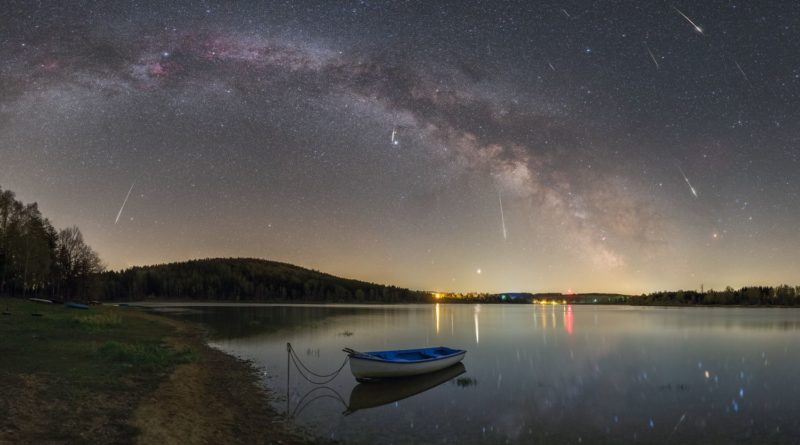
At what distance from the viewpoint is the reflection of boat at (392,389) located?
77.7 feet

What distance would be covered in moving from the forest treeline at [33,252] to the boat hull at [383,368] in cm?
7869

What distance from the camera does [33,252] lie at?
8256 cm

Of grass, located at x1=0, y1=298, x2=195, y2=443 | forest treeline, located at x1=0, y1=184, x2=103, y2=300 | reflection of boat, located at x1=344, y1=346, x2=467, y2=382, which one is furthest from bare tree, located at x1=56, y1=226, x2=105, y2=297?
reflection of boat, located at x1=344, y1=346, x2=467, y2=382

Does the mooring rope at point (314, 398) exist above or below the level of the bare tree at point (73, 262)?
below

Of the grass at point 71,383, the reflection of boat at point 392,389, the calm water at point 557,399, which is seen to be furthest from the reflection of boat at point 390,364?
the grass at point 71,383

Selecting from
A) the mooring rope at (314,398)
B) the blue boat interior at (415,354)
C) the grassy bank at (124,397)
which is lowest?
the mooring rope at (314,398)

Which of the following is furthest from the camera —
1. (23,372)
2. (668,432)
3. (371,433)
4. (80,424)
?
(23,372)

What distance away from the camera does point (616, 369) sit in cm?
3772

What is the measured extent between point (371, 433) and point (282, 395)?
718cm

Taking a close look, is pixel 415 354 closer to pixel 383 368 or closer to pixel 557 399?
pixel 383 368

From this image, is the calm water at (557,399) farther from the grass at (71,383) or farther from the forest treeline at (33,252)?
the forest treeline at (33,252)

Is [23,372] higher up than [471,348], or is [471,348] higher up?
[23,372]

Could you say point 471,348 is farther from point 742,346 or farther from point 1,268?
point 1,268

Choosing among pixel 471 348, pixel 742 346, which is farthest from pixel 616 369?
pixel 742 346
